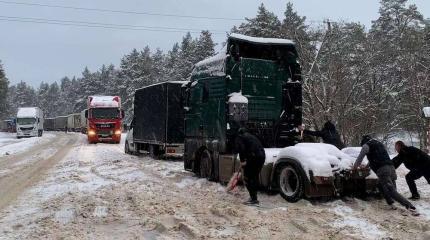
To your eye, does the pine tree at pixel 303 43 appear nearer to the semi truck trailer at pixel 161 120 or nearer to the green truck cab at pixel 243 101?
the semi truck trailer at pixel 161 120

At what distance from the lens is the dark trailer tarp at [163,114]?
1956 centimetres

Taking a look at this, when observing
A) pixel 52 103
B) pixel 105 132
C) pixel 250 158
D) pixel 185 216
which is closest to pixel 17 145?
pixel 105 132

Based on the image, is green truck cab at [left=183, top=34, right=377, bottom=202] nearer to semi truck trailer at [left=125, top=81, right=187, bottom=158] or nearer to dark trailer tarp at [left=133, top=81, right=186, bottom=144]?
semi truck trailer at [left=125, top=81, right=187, bottom=158]

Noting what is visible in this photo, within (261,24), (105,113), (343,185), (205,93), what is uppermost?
(261,24)

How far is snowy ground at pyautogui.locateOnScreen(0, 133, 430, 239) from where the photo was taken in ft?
22.9

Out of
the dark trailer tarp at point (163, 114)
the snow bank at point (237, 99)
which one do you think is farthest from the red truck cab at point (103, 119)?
the snow bank at point (237, 99)

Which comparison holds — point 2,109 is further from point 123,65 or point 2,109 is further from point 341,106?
point 341,106

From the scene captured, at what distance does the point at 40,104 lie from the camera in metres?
157

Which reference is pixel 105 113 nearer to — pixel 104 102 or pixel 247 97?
pixel 104 102

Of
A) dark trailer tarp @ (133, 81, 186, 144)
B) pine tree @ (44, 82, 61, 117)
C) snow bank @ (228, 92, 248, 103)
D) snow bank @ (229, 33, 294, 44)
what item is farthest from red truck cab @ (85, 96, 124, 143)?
pine tree @ (44, 82, 61, 117)

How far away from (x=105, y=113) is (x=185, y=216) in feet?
89.6

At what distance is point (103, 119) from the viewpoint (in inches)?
1350

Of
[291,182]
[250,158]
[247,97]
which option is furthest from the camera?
[247,97]

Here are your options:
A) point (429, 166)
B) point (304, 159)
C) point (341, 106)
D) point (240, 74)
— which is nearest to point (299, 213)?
point (304, 159)
